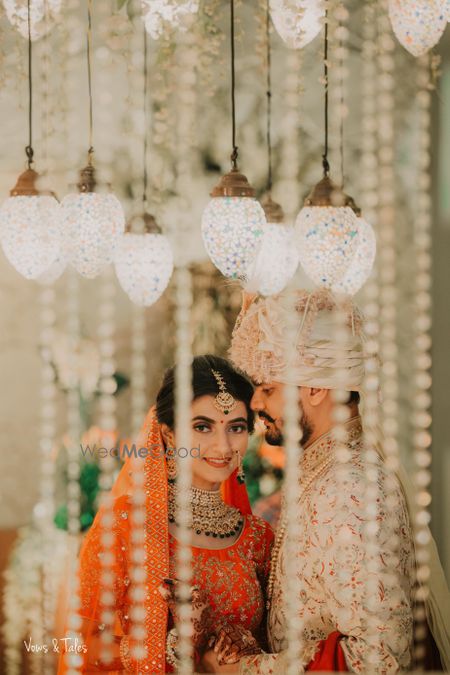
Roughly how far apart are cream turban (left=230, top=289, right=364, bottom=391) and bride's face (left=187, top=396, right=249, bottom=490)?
17 centimetres

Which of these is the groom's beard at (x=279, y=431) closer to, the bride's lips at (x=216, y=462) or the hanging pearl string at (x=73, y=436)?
the bride's lips at (x=216, y=462)

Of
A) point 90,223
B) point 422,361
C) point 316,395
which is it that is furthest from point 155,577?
point 422,361

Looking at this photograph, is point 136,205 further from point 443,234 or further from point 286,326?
point 286,326

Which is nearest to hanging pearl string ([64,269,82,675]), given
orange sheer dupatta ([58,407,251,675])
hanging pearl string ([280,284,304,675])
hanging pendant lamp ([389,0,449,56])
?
orange sheer dupatta ([58,407,251,675])

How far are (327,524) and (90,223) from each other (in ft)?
3.49

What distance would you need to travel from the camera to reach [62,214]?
7.73 feet

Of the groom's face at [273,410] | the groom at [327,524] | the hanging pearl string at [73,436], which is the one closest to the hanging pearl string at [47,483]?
the hanging pearl string at [73,436]

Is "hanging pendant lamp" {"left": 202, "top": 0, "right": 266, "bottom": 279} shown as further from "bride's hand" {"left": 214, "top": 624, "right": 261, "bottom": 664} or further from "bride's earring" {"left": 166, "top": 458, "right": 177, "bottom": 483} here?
"bride's hand" {"left": 214, "top": 624, "right": 261, "bottom": 664}

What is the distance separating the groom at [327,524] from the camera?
7.42ft

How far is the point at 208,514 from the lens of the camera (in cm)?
259

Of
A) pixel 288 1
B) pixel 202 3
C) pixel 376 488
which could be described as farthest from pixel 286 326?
pixel 202 3

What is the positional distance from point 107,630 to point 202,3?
2.51 metres

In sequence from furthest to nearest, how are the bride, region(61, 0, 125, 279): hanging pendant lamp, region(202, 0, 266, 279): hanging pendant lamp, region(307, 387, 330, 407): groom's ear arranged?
region(307, 387, 330, 407): groom's ear → the bride → region(61, 0, 125, 279): hanging pendant lamp → region(202, 0, 266, 279): hanging pendant lamp

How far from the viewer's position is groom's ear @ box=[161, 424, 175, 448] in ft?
8.64
